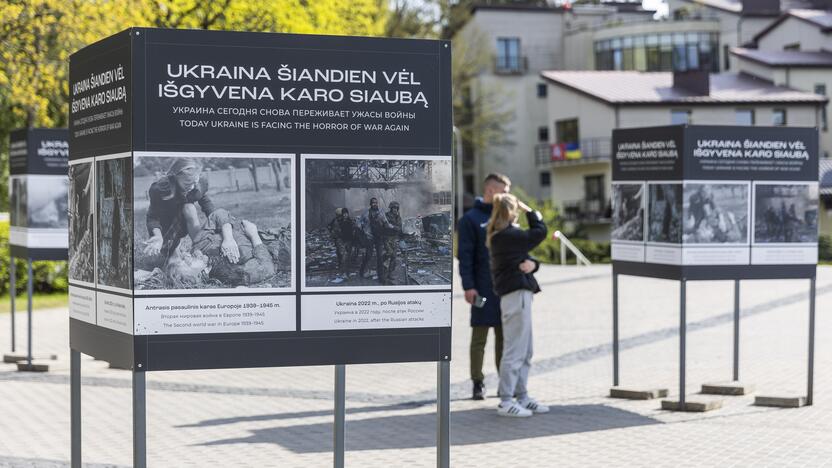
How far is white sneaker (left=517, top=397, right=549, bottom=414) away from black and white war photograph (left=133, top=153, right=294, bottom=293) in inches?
204

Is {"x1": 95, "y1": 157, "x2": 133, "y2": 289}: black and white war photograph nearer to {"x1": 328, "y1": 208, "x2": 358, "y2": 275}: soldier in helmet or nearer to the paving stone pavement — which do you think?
{"x1": 328, "y1": 208, "x2": 358, "y2": 275}: soldier in helmet

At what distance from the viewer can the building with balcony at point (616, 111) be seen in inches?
2431

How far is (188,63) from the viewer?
554 centimetres

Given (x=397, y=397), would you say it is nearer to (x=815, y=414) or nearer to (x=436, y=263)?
(x=815, y=414)

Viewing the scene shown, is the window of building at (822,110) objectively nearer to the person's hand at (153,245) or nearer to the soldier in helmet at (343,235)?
the soldier in helmet at (343,235)

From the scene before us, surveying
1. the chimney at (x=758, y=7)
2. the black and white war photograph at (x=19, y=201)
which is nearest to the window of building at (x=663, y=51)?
the chimney at (x=758, y=7)

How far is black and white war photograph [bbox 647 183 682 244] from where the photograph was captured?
10.8m

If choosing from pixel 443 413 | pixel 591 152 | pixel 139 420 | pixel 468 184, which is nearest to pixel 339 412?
pixel 443 413

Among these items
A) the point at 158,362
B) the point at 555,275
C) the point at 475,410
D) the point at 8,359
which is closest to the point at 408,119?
the point at 158,362

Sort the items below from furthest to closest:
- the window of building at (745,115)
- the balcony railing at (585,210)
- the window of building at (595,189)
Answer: the window of building at (595,189), the balcony railing at (585,210), the window of building at (745,115)

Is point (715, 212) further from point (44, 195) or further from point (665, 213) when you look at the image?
point (44, 195)

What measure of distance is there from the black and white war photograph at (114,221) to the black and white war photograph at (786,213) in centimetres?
662

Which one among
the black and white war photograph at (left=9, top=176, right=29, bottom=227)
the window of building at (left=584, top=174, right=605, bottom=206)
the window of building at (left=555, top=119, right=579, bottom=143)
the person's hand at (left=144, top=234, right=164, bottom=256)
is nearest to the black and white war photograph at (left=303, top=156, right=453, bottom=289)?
the person's hand at (left=144, top=234, right=164, bottom=256)

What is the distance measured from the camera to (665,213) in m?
11.0
